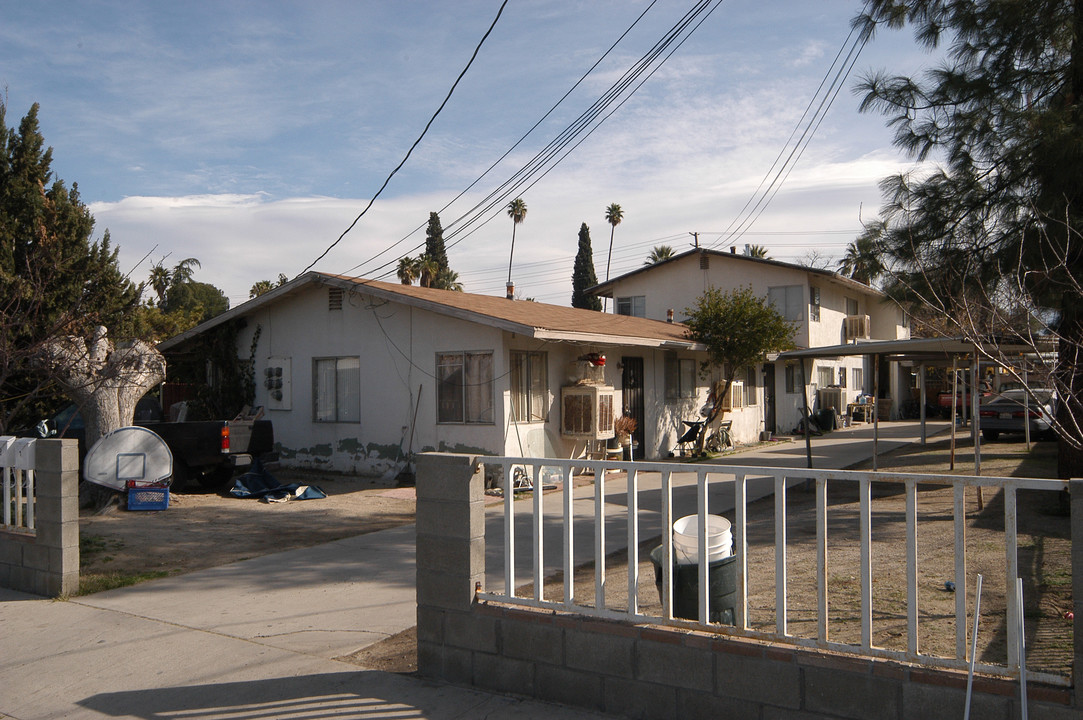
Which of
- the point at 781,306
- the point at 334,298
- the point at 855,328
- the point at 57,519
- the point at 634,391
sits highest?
the point at 781,306

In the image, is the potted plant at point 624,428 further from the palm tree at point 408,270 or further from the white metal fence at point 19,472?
the palm tree at point 408,270

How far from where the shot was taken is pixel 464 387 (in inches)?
583

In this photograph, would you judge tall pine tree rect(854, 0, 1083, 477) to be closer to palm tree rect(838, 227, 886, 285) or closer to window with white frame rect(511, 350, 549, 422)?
palm tree rect(838, 227, 886, 285)

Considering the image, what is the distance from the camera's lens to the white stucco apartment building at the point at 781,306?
85.1ft

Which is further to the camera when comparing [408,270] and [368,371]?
[408,270]

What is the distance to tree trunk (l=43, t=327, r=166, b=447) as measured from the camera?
1082cm

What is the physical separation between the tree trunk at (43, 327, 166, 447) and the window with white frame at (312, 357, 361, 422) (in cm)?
416

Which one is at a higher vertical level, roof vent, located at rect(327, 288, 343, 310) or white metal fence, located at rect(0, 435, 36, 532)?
roof vent, located at rect(327, 288, 343, 310)

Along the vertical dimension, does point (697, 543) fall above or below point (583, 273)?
below

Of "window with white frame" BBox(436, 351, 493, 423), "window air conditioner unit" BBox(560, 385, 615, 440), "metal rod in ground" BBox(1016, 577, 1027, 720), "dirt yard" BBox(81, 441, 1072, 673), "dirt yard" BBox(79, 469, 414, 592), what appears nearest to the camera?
"metal rod in ground" BBox(1016, 577, 1027, 720)

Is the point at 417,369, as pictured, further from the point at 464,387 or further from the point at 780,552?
the point at 780,552

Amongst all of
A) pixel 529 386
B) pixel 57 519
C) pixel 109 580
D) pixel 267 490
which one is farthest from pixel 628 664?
pixel 529 386

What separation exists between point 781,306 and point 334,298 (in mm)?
16458

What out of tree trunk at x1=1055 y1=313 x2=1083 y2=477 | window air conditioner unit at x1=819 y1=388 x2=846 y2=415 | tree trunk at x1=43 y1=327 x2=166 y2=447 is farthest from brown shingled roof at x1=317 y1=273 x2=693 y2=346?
window air conditioner unit at x1=819 y1=388 x2=846 y2=415
